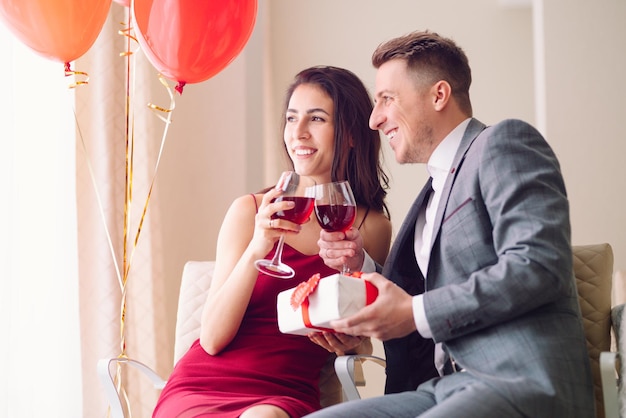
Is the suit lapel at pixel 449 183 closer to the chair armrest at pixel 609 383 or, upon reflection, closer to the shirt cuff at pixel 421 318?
the shirt cuff at pixel 421 318

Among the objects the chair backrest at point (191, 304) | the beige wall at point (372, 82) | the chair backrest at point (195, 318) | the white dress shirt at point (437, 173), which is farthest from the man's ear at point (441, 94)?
the beige wall at point (372, 82)

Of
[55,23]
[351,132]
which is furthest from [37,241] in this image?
[351,132]

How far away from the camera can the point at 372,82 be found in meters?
4.07

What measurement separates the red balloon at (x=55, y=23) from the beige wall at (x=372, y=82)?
1256 millimetres

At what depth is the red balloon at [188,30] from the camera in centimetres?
227

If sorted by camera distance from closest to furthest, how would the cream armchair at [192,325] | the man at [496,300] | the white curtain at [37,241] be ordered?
the man at [496,300], the cream armchair at [192,325], the white curtain at [37,241]

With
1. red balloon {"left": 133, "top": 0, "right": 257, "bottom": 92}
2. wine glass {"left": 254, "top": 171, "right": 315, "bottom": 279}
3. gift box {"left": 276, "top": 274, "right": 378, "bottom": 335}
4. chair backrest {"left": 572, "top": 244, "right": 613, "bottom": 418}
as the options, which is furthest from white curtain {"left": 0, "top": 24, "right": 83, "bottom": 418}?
chair backrest {"left": 572, "top": 244, "right": 613, "bottom": 418}

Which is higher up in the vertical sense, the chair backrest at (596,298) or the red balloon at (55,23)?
the red balloon at (55,23)

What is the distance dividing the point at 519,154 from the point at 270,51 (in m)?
2.75

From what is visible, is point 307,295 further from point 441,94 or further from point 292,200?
point 441,94

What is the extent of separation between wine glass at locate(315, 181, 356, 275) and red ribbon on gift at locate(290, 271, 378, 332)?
22 cm

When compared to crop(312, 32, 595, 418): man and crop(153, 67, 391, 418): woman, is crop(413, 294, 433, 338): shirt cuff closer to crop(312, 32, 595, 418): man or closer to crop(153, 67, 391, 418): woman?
crop(312, 32, 595, 418): man

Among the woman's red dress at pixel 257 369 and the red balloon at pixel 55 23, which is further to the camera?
the red balloon at pixel 55 23

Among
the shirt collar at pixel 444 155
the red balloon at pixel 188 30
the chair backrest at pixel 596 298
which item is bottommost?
the chair backrest at pixel 596 298
